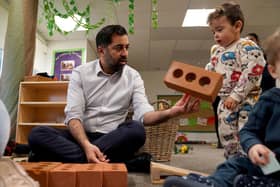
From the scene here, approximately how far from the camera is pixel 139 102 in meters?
1.14

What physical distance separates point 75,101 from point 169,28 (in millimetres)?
2459

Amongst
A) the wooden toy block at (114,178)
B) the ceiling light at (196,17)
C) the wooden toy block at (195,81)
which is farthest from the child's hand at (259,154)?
the ceiling light at (196,17)

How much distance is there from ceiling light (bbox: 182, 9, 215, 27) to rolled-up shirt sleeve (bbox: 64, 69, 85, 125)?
2.05m

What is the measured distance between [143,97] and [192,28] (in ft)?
8.04

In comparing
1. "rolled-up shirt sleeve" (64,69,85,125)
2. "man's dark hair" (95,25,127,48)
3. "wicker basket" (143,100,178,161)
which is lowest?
"wicker basket" (143,100,178,161)

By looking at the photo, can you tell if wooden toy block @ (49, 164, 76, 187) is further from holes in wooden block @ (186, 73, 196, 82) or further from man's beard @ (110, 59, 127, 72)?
man's beard @ (110, 59, 127, 72)

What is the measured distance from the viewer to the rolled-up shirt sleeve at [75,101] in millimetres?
1109

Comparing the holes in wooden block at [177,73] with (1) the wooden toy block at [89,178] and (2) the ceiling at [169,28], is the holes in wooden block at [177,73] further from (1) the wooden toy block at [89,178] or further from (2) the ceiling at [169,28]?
(2) the ceiling at [169,28]

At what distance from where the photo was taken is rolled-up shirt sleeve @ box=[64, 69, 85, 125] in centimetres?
111

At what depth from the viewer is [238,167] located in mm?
682

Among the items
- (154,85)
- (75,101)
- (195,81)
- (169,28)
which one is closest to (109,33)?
(75,101)

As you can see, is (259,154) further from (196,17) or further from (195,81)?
(196,17)

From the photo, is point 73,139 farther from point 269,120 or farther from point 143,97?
point 269,120

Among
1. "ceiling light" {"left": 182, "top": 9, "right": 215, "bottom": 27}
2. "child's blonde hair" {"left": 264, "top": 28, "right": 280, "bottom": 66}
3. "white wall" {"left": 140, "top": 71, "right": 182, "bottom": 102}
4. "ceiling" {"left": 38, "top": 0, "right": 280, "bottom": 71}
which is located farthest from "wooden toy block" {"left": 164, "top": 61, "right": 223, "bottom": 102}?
"white wall" {"left": 140, "top": 71, "right": 182, "bottom": 102}
